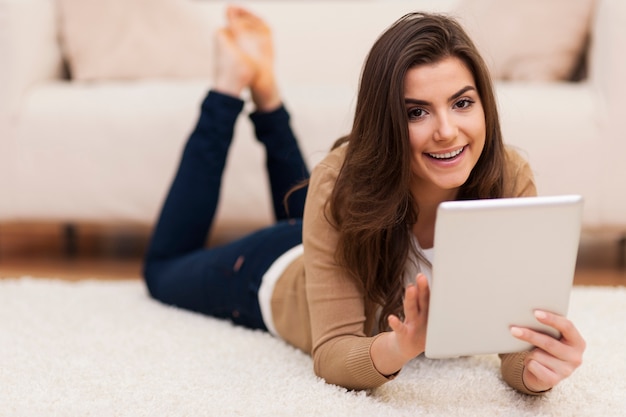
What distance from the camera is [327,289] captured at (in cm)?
121

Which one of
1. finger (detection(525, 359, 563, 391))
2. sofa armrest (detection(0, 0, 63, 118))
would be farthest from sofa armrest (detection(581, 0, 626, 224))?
sofa armrest (detection(0, 0, 63, 118))

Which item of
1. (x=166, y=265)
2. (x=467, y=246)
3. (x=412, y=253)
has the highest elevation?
(x=467, y=246)

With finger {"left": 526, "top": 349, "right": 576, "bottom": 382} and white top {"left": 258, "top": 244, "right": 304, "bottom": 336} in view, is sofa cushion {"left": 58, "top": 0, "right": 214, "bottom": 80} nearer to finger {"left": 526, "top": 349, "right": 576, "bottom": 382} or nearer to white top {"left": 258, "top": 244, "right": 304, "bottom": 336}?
white top {"left": 258, "top": 244, "right": 304, "bottom": 336}

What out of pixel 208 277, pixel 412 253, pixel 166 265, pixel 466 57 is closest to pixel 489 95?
pixel 466 57

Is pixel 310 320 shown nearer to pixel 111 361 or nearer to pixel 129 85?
pixel 111 361

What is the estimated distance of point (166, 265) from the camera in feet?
5.81

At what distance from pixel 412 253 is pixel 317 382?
0.24 meters

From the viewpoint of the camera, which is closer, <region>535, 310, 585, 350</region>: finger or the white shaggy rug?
<region>535, 310, 585, 350</region>: finger

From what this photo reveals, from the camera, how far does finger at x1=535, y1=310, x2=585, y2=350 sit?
0.98 meters

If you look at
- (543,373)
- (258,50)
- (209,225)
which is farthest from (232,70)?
(543,373)

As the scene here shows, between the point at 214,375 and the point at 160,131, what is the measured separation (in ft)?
3.34

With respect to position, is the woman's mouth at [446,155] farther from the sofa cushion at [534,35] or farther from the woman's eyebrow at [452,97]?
the sofa cushion at [534,35]

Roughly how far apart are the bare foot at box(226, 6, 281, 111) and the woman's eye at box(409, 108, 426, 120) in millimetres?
720

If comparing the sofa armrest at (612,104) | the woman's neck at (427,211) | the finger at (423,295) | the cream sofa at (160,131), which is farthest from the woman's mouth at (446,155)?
the sofa armrest at (612,104)
